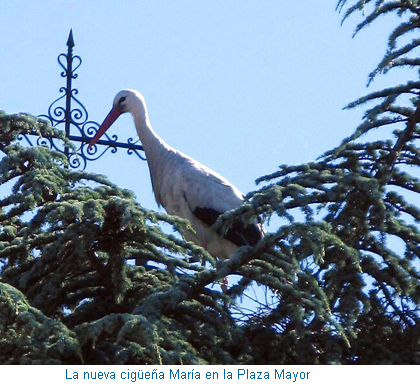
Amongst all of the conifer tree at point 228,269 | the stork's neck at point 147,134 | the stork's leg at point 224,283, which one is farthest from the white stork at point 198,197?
the conifer tree at point 228,269

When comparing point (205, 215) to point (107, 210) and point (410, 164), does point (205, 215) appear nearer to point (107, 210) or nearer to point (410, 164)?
point (410, 164)

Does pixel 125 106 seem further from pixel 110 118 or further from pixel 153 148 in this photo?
pixel 153 148

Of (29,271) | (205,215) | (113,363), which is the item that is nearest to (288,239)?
(113,363)

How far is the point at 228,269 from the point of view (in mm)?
5043

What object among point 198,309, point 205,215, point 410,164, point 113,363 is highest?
point 205,215

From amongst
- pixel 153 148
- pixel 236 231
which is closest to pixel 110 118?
pixel 153 148

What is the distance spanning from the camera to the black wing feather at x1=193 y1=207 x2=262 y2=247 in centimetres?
976

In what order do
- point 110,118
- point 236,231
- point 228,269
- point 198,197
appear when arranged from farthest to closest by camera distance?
point 110,118, point 198,197, point 236,231, point 228,269

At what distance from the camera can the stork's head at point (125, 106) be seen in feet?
35.7

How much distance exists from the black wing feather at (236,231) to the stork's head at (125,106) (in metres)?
1.22

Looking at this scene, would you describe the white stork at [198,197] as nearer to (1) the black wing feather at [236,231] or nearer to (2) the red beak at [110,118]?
(1) the black wing feather at [236,231]

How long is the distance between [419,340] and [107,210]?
62.4 inches

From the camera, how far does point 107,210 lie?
5203 mm

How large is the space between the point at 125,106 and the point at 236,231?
185cm
